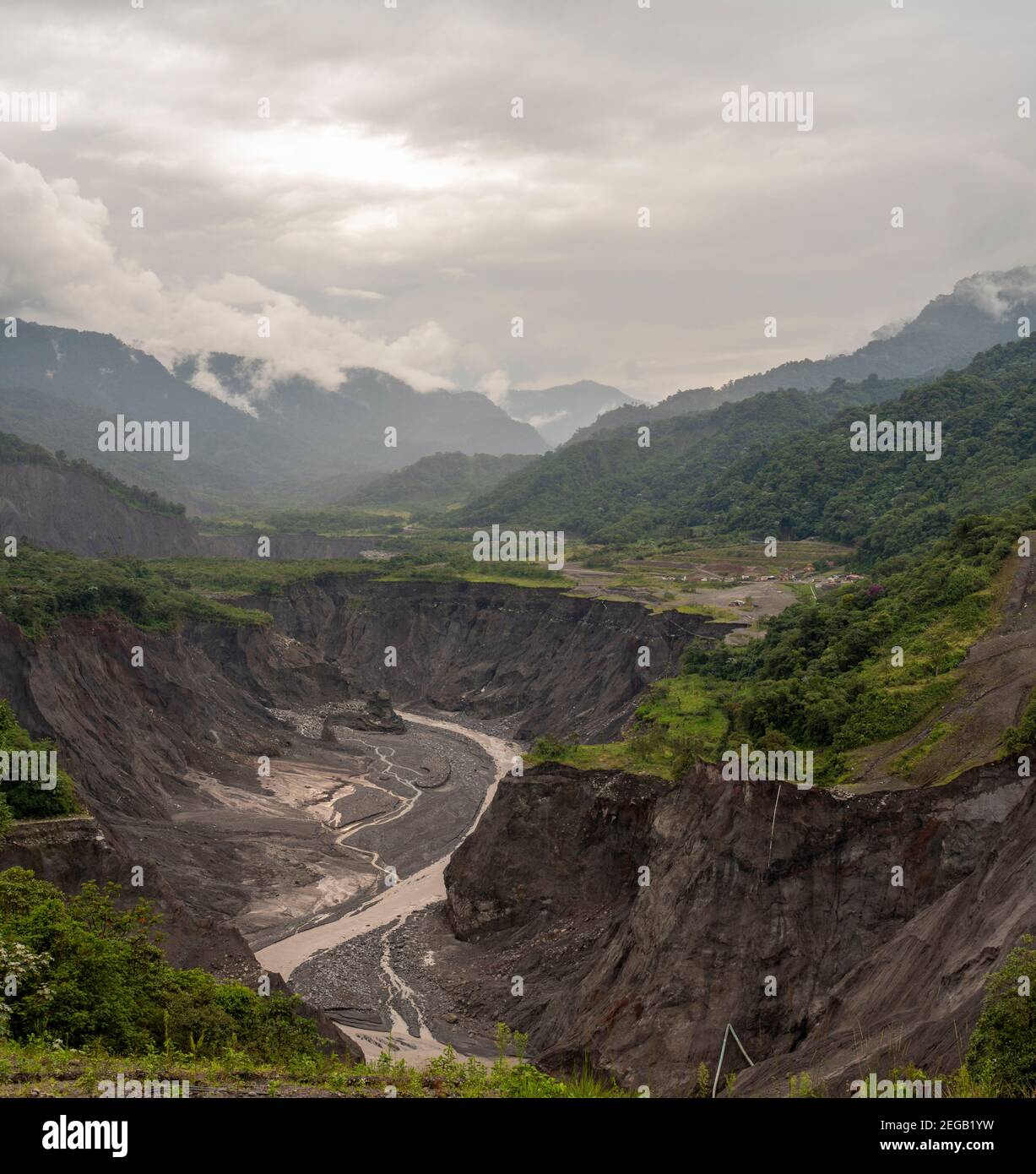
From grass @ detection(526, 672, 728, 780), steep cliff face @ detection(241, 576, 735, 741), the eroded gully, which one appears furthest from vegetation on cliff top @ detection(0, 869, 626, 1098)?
steep cliff face @ detection(241, 576, 735, 741)

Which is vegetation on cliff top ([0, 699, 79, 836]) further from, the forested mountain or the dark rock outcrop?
the forested mountain

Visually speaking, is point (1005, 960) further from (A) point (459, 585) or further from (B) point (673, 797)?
(A) point (459, 585)

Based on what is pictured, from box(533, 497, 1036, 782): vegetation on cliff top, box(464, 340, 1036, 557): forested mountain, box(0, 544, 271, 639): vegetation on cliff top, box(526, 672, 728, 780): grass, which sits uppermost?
box(464, 340, 1036, 557): forested mountain

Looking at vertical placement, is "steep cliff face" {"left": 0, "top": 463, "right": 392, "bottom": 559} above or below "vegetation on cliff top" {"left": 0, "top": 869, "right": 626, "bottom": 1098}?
above

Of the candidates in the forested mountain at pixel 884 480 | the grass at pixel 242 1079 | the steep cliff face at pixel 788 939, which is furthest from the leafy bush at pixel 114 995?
the forested mountain at pixel 884 480

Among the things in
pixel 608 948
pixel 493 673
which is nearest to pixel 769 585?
pixel 493 673

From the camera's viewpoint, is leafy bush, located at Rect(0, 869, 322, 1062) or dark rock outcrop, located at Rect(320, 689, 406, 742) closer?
leafy bush, located at Rect(0, 869, 322, 1062)
